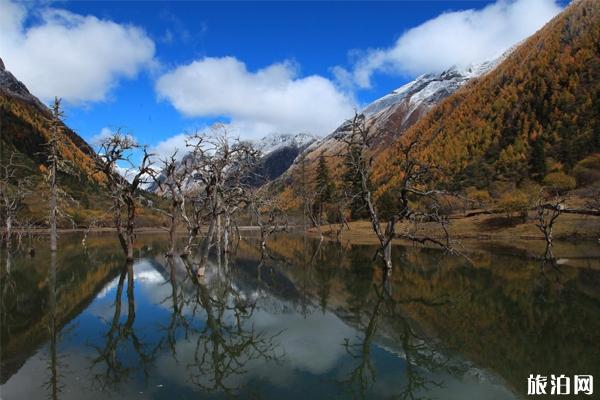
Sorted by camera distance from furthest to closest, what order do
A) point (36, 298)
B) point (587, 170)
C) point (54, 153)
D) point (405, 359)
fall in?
point (587, 170), point (54, 153), point (36, 298), point (405, 359)

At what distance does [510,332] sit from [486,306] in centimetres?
436

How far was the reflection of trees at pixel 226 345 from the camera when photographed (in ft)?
37.2

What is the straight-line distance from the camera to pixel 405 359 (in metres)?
13.2

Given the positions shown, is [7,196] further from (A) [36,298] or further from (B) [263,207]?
(A) [36,298]

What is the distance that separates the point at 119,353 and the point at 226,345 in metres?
3.13

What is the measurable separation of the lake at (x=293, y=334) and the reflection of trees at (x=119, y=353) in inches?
2.3

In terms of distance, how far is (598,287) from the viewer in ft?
81.8

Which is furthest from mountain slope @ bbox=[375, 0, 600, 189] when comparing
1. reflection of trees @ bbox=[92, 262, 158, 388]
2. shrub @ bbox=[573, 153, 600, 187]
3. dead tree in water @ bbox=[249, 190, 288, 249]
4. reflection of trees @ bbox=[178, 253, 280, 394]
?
reflection of trees @ bbox=[92, 262, 158, 388]

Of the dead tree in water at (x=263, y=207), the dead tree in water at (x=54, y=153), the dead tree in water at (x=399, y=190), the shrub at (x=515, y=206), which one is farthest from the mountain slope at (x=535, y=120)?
the dead tree in water at (x=54, y=153)

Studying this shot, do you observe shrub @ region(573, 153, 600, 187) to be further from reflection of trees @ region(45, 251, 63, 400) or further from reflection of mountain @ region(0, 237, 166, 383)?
→ reflection of trees @ region(45, 251, 63, 400)

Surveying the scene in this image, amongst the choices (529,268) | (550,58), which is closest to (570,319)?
(529,268)

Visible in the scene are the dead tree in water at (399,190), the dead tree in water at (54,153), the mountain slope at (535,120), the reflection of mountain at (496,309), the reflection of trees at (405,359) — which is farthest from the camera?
the mountain slope at (535,120)

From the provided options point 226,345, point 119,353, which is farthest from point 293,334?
point 119,353

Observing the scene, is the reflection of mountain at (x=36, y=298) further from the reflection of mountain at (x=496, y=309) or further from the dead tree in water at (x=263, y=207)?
the dead tree in water at (x=263, y=207)
